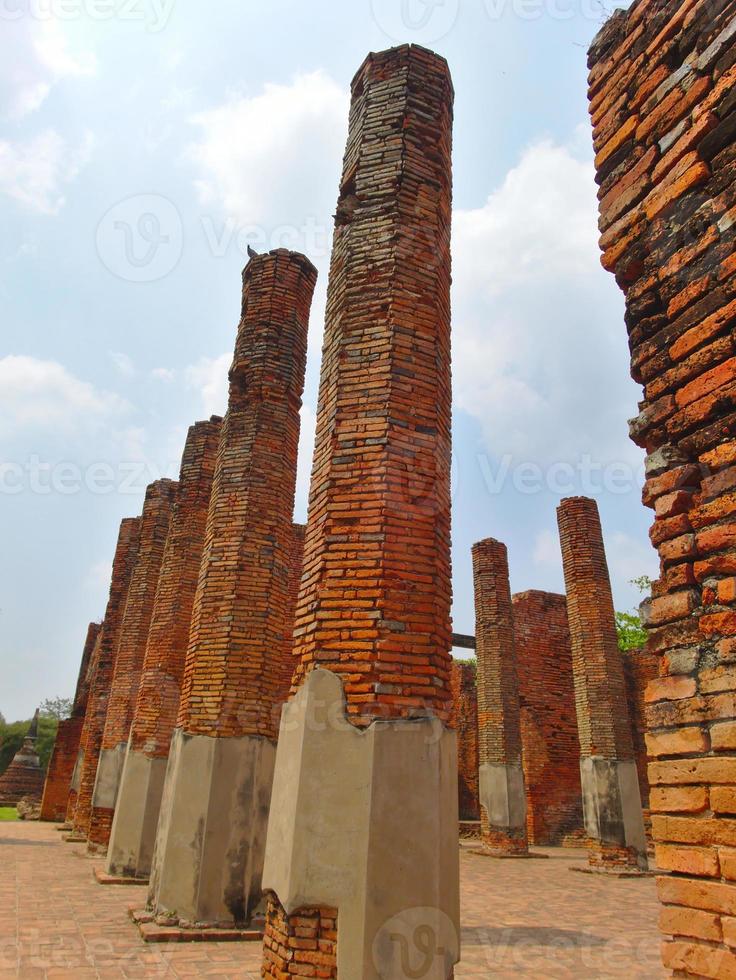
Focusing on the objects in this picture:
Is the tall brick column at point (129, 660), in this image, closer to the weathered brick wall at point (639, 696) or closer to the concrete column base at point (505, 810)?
the concrete column base at point (505, 810)

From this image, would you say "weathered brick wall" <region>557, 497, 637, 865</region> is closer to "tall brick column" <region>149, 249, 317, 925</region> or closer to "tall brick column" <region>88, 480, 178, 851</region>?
"tall brick column" <region>149, 249, 317, 925</region>

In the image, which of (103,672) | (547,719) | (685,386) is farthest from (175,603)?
(547,719)

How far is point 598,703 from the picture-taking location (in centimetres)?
1491

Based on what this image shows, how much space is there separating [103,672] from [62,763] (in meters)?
8.09

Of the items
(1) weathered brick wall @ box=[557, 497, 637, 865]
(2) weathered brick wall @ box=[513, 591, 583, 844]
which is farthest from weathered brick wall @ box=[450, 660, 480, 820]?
(1) weathered brick wall @ box=[557, 497, 637, 865]

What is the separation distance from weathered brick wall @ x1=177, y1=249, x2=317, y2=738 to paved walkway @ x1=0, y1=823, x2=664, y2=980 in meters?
2.14

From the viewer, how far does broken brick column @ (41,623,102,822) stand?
23.7 metres

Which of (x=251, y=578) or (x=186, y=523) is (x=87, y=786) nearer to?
(x=186, y=523)

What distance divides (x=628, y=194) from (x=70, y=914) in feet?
29.1

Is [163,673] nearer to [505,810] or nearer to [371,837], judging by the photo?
[371,837]

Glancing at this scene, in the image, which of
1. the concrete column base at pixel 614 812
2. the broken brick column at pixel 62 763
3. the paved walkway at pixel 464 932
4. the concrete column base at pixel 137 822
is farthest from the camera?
the broken brick column at pixel 62 763

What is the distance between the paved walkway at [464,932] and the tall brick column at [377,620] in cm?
184

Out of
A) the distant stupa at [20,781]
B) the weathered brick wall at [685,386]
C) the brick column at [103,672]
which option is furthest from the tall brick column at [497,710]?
the distant stupa at [20,781]

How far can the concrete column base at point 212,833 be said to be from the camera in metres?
6.94
